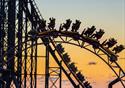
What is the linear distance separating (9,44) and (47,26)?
3327mm

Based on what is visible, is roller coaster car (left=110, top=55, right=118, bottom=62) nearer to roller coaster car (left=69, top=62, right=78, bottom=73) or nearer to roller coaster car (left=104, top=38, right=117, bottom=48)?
roller coaster car (left=104, top=38, right=117, bottom=48)

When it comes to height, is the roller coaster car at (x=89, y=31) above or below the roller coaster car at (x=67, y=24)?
below

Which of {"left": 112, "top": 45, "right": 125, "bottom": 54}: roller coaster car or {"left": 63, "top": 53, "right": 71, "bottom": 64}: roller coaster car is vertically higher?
{"left": 63, "top": 53, "right": 71, "bottom": 64}: roller coaster car

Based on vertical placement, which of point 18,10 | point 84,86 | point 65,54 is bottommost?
point 84,86

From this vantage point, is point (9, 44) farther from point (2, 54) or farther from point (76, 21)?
point (76, 21)

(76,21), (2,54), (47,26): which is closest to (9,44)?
(2,54)

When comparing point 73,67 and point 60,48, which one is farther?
point 60,48

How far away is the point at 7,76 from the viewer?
38.4 meters

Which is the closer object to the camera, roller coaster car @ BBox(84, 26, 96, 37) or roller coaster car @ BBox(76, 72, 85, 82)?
roller coaster car @ BBox(84, 26, 96, 37)

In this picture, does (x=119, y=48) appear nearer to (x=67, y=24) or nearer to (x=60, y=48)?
Answer: (x=67, y=24)

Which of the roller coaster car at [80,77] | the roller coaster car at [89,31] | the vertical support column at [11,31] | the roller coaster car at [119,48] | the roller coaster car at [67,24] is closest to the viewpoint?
the roller coaster car at [67,24]

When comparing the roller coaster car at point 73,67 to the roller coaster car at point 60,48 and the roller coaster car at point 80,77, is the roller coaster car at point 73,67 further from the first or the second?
the roller coaster car at point 60,48

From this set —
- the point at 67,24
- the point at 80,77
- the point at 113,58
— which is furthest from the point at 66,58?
the point at 67,24

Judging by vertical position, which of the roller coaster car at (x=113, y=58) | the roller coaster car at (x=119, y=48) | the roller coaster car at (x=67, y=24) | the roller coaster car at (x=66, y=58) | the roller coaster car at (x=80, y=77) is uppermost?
the roller coaster car at (x=67, y=24)
